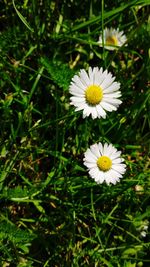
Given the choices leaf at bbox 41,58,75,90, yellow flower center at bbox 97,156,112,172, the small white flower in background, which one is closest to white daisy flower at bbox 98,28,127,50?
leaf at bbox 41,58,75,90

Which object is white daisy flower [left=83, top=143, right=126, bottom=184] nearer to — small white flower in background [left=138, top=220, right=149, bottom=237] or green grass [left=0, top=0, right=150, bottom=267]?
green grass [left=0, top=0, right=150, bottom=267]

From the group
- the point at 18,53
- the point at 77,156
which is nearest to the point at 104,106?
the point at 77,156

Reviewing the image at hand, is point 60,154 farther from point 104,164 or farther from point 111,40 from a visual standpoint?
point 111,40

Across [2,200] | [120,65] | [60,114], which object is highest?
[120,65]

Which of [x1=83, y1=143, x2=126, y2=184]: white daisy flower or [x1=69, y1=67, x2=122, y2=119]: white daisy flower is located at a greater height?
[x1=69, y1=67, x2=122, y2=119]: white daisy flower

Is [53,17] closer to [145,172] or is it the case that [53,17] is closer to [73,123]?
[73,123]

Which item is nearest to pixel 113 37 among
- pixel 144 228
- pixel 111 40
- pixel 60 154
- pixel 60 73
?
pixel 111 40
